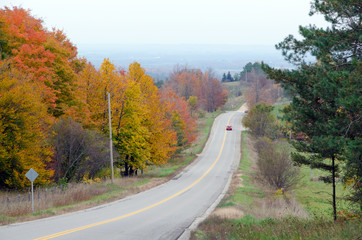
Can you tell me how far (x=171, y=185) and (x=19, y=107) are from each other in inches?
554

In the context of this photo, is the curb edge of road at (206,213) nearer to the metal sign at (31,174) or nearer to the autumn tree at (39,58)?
the metal sign at (31,174)

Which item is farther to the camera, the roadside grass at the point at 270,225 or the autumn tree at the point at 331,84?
the autumn tree at the point at 331,84

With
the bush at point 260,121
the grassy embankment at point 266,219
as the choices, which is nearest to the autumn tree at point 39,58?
the grassy embankment at point 266,219

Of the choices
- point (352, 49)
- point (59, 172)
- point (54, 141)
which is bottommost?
point (59, 172)

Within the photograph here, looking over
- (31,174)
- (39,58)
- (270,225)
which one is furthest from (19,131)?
(270,225)

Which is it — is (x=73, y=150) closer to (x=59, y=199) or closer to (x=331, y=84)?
(x=59, y=199)

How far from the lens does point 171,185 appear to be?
30938 mm

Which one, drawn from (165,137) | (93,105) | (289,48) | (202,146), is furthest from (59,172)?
(202,146)

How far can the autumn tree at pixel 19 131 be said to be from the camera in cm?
2128

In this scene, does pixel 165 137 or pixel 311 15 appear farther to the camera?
pixel 165 137

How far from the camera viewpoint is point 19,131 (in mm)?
21953

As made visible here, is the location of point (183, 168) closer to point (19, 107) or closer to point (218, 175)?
point (218, 175)

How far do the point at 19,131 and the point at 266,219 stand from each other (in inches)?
599

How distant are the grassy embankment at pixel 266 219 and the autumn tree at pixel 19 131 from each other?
1147cm
